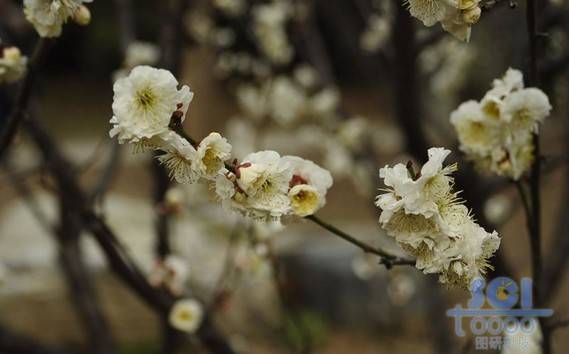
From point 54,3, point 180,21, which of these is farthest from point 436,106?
point 54,3

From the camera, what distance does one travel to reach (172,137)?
908 mm

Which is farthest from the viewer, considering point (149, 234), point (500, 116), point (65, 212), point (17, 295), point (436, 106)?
point (149, 234)

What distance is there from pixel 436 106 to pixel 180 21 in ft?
8.95

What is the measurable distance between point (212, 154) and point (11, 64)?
22.9 inches

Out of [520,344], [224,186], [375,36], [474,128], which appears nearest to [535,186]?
[474,128]

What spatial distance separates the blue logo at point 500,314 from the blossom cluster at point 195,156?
63 centimetres

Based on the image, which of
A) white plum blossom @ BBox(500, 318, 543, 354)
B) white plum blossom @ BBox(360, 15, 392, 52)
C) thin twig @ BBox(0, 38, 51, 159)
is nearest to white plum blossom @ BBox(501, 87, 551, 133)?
white plum blossom @ BBox(500, 318, 543, 354)

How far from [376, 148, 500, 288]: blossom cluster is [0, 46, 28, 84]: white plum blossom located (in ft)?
2.51

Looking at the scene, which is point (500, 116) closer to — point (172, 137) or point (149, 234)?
point (172, 137)

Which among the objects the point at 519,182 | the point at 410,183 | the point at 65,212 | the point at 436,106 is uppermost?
the point at 436,106

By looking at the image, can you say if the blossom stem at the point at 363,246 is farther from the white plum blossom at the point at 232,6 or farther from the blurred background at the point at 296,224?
the white plum blossom at the point at 232,6

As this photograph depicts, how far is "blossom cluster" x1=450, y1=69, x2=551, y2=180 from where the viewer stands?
1.07 m

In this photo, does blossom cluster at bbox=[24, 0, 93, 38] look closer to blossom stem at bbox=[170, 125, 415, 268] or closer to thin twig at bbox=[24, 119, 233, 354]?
blossom stem at bbox=[170, 125, 415, 268]

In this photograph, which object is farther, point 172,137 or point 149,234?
point 149,234
